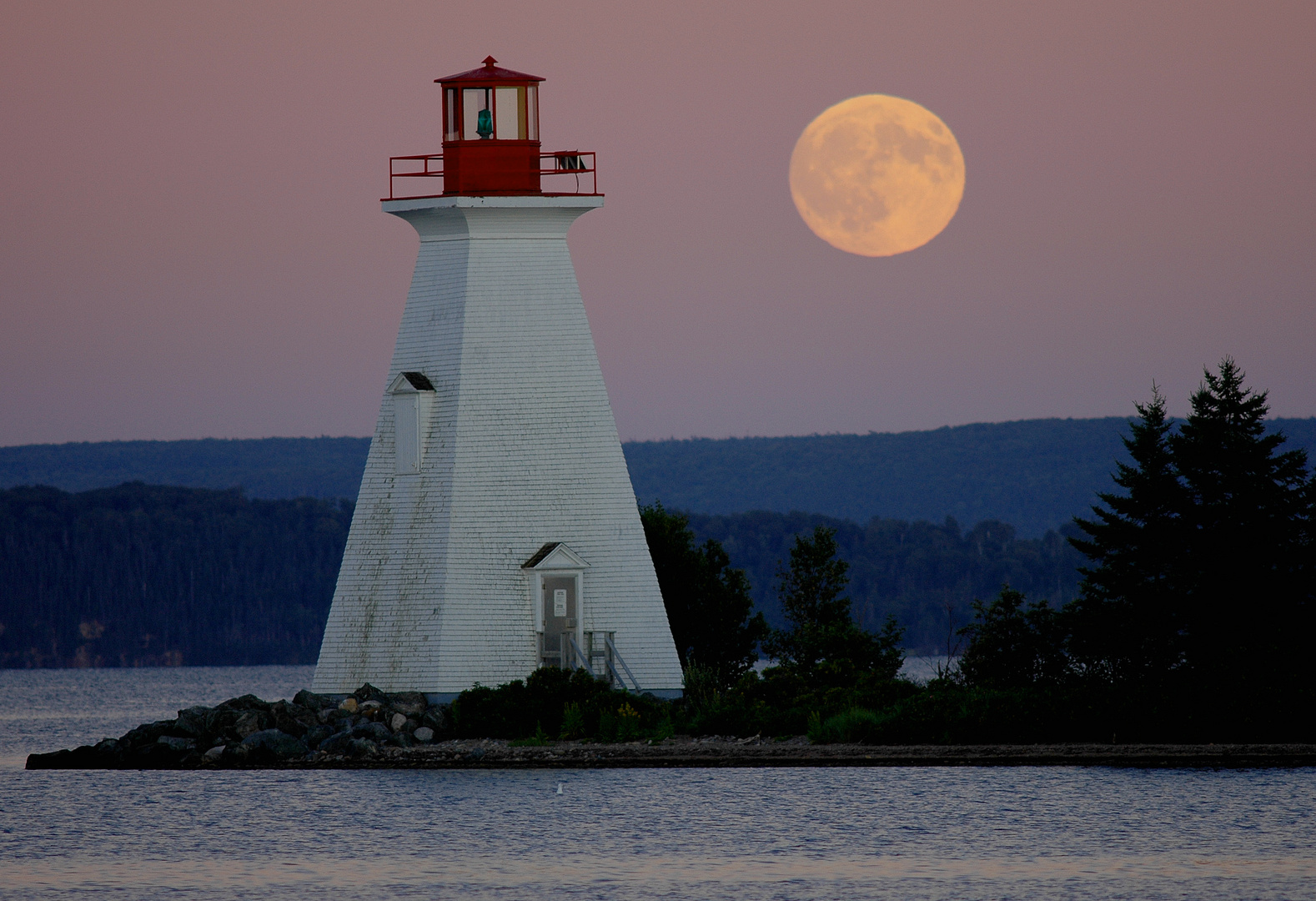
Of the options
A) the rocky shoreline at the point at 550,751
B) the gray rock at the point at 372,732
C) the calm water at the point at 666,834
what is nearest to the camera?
the calm water at the point at 666,834

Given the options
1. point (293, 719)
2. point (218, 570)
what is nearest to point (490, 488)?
point (293, 719)

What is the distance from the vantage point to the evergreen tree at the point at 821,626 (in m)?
36.3

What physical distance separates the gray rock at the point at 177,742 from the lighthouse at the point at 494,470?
2.64 m

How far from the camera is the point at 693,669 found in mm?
34906

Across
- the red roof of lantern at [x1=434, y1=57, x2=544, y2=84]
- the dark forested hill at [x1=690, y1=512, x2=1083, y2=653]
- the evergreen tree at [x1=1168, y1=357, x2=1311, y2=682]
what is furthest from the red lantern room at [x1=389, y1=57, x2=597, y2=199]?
the dark forested hill at [x1=690, y1=512, x2=1083, y2=653]

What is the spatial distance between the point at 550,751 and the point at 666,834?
14.0ft

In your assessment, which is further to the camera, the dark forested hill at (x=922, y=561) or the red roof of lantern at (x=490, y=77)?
the dark forested hill at (x=922, y=561)

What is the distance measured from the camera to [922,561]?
12762cm

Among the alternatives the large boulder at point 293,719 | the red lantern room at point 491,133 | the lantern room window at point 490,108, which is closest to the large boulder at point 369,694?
the large boulder at point 293,719

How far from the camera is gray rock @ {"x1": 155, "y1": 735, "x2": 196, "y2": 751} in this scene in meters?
34.2

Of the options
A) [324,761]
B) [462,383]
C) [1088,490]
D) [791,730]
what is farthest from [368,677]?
[1088,490]

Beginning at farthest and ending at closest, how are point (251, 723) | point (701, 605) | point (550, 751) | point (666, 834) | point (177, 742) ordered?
point (701, 605)
point (177, 742)
point (251, 723)
point (550, 751)
point (666, 834)

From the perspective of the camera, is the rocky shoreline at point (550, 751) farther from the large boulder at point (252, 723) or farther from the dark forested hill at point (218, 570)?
the dark forested hill at point (218, 570)

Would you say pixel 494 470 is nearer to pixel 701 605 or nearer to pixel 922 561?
pixel 701 605
